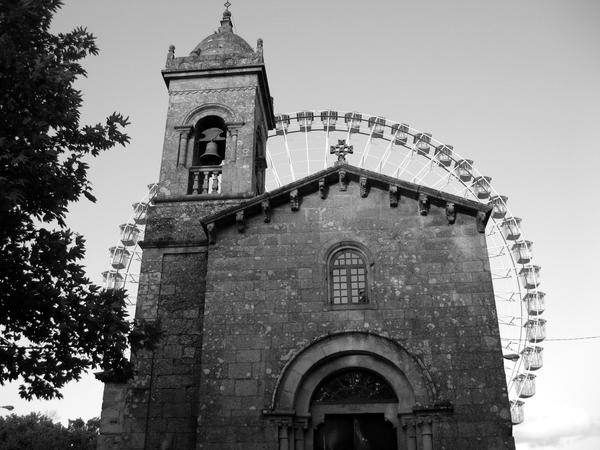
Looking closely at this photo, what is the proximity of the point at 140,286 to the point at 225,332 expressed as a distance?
128 inches

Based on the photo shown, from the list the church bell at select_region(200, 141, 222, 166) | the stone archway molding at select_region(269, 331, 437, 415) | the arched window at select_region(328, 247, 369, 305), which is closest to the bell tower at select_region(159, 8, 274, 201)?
the church bell at select_region(200, 141, 222, 166)

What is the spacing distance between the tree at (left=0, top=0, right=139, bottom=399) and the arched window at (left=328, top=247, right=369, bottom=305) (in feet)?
16.1

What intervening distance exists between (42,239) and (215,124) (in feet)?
29.9

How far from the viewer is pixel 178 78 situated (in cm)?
1861

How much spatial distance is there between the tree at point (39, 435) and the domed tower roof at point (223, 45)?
1776 centimetres

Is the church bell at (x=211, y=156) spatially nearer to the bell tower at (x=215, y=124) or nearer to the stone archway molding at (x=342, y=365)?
the bell tower at (x=215, y=124)

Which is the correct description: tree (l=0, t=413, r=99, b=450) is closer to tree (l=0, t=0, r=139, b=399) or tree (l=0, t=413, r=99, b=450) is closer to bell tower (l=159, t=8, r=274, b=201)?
bell tower (l=159, t=8, r=274, b=201)

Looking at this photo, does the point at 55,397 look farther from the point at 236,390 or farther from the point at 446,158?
the point at 446,158

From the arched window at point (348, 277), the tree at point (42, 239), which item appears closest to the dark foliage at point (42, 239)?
the tree at point (42, 239)

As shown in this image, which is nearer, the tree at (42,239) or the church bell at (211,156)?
the tree at (42,239)

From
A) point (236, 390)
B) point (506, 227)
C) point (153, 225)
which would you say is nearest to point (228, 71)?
point (153, 225)

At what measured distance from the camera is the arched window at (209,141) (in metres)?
17.6

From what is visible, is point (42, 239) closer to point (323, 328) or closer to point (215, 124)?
point (323, 328)

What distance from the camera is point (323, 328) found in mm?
12953
